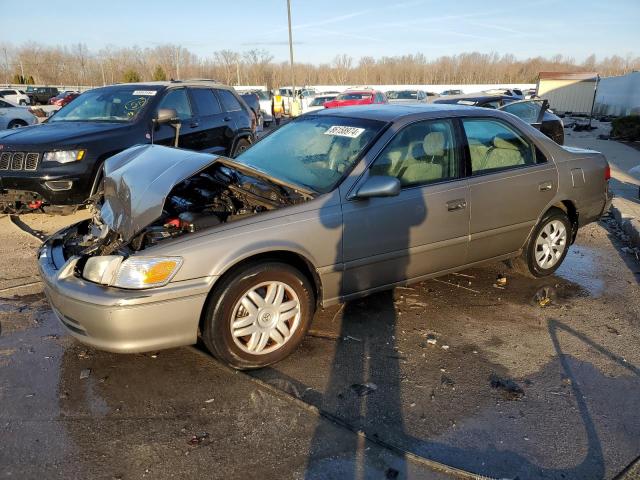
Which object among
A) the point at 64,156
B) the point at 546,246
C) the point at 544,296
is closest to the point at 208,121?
the point at 64,156

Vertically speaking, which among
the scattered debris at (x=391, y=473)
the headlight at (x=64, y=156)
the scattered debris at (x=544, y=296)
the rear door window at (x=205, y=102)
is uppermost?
the rear door window at (x=205, y=102)

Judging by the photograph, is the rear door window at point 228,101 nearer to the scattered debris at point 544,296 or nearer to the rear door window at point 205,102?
the rear door window at point 205,102

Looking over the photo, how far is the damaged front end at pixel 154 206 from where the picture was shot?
114 inches

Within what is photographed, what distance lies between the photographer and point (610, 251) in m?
5.94

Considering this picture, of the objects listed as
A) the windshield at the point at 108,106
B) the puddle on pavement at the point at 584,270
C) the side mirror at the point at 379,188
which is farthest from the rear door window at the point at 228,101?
the puddle on pavement at the point at 584,270

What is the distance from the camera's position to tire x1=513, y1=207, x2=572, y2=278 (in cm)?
468

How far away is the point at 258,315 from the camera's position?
127 inches

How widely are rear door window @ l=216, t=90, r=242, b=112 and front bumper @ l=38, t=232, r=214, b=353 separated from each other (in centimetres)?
568

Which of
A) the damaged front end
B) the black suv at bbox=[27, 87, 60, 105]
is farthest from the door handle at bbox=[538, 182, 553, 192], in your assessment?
the black suv at bbox=[27, 87, 60, 105]

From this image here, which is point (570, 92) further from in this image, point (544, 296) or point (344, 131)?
point (344, 131)

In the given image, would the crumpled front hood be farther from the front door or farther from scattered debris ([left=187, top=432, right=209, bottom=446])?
scattered debris ([left=187, top=432, right=209, bottom=446])

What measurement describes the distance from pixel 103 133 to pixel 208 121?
6.04 ft

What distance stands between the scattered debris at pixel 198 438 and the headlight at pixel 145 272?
0.85m

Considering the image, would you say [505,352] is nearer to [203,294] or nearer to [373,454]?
[373,454]
